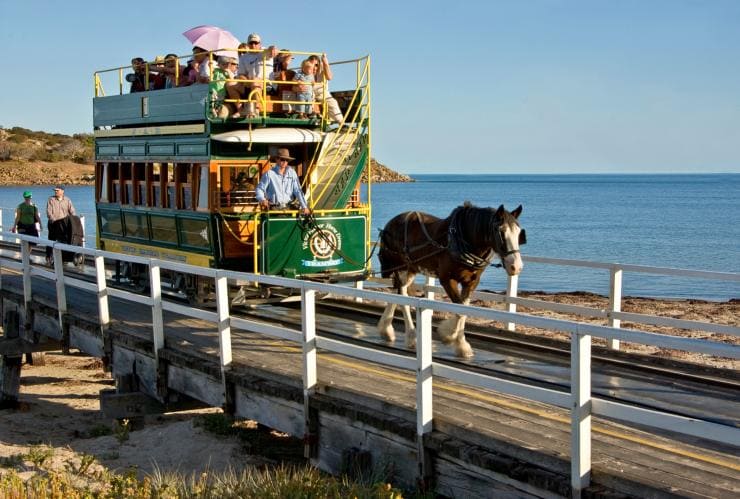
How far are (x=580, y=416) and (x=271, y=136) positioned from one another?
30.2 ft

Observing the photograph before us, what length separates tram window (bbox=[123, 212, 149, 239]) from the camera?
1769 cm

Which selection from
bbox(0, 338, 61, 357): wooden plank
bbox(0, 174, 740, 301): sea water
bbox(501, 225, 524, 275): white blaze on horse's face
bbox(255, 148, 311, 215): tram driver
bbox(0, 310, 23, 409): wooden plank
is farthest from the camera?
bbox(0, 174, 740, 301): sea water

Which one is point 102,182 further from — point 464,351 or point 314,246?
point 464,351

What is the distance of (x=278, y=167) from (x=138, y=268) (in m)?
4.70

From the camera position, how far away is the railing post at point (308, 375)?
945 cm

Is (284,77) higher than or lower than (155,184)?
higher

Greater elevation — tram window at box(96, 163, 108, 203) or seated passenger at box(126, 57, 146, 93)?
seated passenger at box(126, 57, 146, 93)

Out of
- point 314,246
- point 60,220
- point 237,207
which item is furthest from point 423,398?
point 60,220

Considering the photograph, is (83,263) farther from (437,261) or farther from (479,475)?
(479,475)

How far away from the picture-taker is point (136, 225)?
1802cm

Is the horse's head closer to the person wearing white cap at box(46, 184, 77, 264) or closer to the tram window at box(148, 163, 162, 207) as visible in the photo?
the tram window at box(148, 163, 162, 207)

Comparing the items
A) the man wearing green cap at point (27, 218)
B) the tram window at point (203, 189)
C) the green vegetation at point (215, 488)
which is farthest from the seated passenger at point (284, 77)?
the man wearing green cap at point (27, 218)

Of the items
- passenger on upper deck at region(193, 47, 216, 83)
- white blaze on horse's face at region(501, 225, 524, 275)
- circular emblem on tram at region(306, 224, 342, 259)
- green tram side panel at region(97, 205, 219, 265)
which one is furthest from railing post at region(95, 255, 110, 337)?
white blaze on horse's face at region(501, 225, 524, 275)

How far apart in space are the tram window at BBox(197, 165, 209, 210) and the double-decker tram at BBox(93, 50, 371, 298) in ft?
0.05
